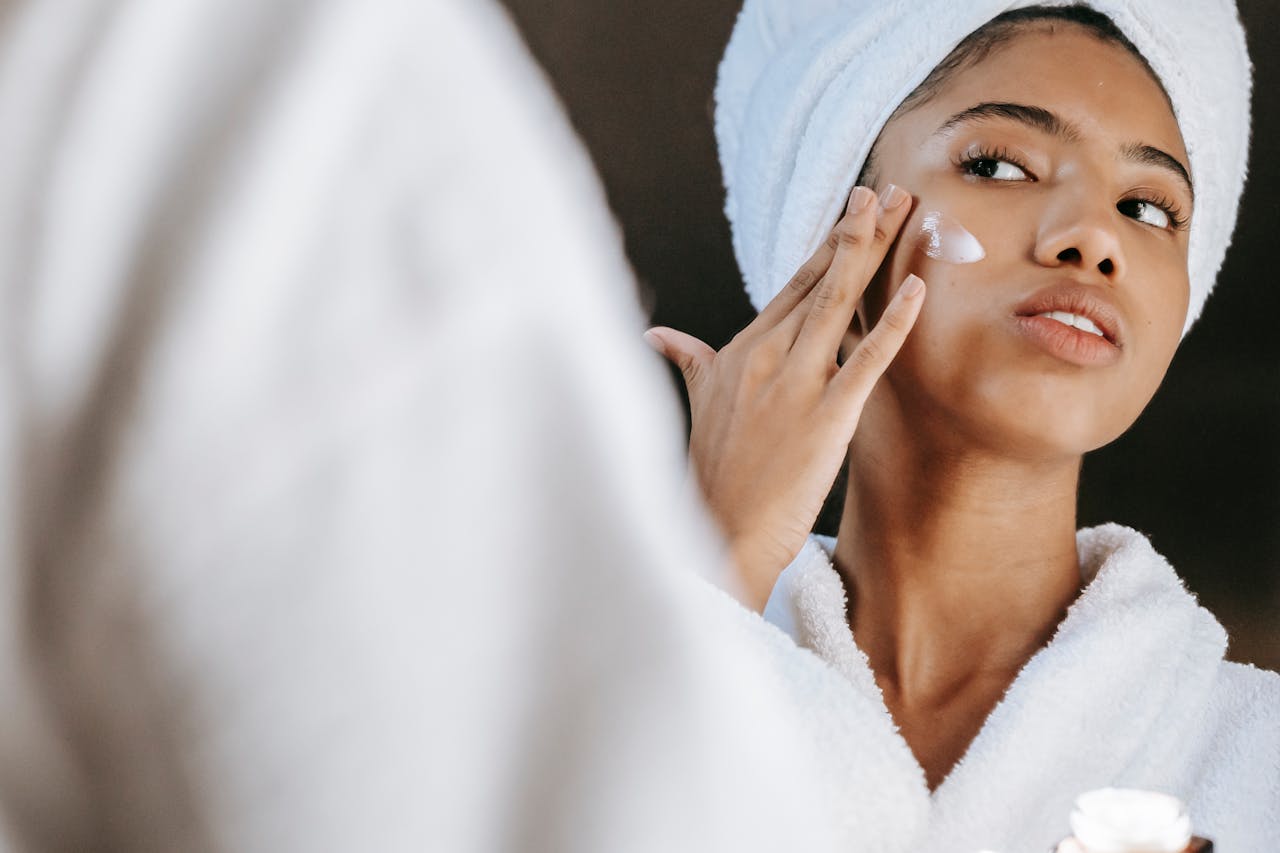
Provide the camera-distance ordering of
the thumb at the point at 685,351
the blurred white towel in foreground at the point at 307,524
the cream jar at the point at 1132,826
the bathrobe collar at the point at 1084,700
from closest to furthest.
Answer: the blurred white towel in foreground at the point at 307,524 < the cream jar at the point at 1132,826 < the bathrobe collar at the point at 1084,700 < the thumb at the point at 685,351

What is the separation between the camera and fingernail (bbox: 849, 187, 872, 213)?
0.62m

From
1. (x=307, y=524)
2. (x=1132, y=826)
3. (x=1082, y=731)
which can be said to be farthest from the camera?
(x=1082, y=731)

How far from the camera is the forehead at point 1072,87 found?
0.61 metres

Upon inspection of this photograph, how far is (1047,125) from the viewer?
608mm

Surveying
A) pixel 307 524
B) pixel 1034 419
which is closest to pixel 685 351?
pixel 1034 419

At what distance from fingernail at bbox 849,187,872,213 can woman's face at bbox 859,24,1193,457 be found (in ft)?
0.08

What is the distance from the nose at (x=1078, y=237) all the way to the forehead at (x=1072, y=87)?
47mm

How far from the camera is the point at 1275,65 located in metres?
0.66

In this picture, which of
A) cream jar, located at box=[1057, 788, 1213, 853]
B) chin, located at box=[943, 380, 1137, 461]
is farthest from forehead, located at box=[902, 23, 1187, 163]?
cream jar, located at box=[1057, 788, 1213, 853]

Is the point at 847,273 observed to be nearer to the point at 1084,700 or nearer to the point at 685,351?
the point at 685,351

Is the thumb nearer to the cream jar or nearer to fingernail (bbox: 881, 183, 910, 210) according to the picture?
fingernail (bbox: 881, 183, 910, 210)

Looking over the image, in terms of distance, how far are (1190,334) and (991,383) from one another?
0.17 meters

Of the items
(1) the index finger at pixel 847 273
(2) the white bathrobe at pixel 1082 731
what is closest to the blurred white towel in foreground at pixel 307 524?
(2) the white bathrobe at pixel 1082 731

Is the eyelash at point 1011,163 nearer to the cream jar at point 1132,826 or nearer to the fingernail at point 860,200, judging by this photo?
the fingernail at point 860,200
